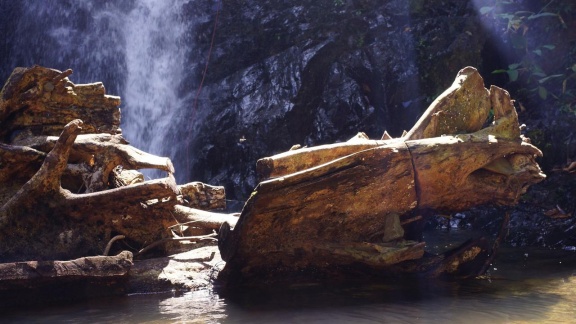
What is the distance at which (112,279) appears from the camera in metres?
4.56

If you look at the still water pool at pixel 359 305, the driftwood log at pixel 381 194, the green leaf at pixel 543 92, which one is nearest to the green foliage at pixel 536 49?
the green leaf at pixel 543 92

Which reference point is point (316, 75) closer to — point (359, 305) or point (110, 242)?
point (110, 242)

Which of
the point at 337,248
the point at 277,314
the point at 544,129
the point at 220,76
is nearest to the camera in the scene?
the point at 277,314

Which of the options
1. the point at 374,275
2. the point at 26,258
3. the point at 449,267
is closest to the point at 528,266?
the point at 449,267

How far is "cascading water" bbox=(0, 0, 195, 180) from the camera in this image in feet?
41.2

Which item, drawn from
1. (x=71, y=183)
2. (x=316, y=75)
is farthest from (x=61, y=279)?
(x=316, y=75)

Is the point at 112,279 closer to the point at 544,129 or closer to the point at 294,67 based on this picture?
the point at 544,129

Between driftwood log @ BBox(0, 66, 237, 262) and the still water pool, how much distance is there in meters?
0.74

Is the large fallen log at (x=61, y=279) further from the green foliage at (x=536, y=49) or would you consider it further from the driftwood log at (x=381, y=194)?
the green foliage at (x=536, y=49)

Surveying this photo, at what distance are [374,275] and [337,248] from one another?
1.56ft

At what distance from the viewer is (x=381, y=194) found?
4297 millimetres

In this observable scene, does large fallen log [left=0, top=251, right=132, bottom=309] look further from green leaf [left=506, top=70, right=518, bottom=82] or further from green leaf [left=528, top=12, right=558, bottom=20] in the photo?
green leaf [left=528, top=12, right=558, bottom=20]

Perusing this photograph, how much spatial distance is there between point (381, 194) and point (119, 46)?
32.7 ft

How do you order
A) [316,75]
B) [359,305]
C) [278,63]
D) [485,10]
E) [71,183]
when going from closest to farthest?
[359,305], [71,183], [485,10], [316,75], [278,63]
